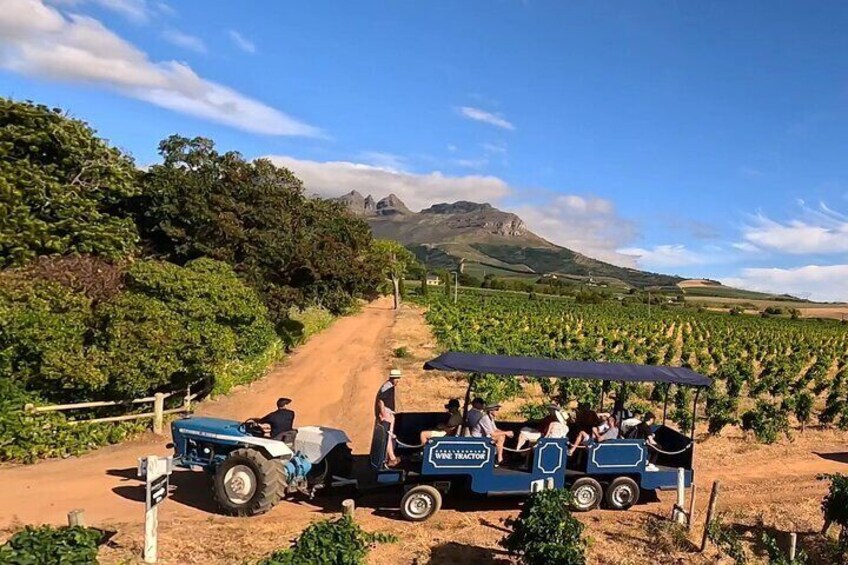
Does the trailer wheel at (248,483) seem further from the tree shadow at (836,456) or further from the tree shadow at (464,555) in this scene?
the tree shadow at (836,456)

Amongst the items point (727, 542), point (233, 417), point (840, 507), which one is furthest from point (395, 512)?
point (233, 417)

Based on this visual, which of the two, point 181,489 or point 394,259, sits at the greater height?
point 394,259

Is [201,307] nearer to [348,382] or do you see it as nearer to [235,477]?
Answer: [235,477]

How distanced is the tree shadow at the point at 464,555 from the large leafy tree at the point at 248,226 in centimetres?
1530

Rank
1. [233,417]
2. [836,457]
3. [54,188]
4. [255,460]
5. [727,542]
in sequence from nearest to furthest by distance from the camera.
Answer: [727,542] < [255,460] < [836,457] < [233,417] < [54,188]

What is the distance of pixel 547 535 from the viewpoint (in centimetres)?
778

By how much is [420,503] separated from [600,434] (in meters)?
3.55

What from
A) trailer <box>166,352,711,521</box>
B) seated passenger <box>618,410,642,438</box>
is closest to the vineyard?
seated passenger <box>618,410,642,438</box>

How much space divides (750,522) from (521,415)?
8.33m

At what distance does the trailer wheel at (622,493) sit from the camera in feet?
35.9

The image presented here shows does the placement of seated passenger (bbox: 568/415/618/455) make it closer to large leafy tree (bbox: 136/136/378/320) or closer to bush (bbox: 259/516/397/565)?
bush (bbox: 259/516/397/565)

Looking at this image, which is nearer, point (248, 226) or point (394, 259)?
point (248, 226)

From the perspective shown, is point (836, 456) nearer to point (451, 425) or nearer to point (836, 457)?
point (836, 457)

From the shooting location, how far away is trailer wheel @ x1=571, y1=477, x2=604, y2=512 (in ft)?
35.2
